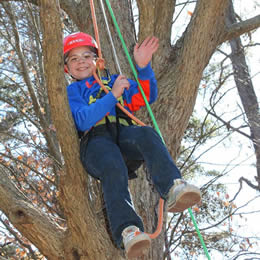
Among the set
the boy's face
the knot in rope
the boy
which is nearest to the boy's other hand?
the boy

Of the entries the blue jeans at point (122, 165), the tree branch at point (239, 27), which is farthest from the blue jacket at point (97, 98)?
the tree branch at point (239, 27)

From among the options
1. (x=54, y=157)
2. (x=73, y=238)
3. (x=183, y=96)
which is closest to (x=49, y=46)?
(x=73, y=238)

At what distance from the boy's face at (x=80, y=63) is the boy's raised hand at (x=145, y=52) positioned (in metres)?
0.32

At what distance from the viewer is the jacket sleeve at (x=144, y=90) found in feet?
9.02

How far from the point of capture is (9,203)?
2.36 meters

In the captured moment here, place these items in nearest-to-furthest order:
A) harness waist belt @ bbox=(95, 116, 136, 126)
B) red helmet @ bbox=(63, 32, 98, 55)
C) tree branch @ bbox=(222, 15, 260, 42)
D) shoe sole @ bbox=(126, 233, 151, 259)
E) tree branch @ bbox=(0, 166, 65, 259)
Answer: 1. shoe sole @ bbox=(126, 233, 151, 259)
2. tree branch @ bbox=(0, 166, 65, 259)
3. harness waist belt @ bbox=(95, 116, 136, 126)
4. red helmet @ bbox=(63, 32, 98, 55)
5. tree branch @ bbox=(222, 15, 260, 42)

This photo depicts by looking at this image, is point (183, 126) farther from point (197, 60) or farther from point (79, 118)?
point (79, 118)

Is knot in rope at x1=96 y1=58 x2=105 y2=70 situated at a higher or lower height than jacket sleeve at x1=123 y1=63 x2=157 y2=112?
higher

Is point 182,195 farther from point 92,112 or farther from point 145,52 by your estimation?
point 145,52

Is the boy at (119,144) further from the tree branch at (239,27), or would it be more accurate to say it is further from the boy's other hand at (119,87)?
the tree branch at (239,27)

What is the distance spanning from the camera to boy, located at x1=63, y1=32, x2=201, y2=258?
213cm

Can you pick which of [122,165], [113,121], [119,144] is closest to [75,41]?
[113,121]

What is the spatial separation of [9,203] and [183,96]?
58.0 inches

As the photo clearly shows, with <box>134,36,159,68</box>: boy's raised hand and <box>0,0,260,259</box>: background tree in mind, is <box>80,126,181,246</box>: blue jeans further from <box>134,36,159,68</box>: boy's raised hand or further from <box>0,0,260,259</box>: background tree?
<box>134,36,159,68</box>: boy's raised hand
